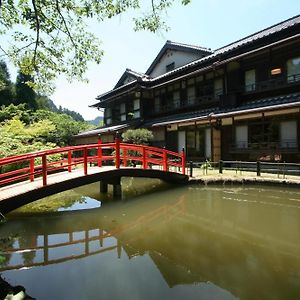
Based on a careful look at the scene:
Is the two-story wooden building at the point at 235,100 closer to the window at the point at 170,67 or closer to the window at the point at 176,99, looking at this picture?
the window at the point at 176,99

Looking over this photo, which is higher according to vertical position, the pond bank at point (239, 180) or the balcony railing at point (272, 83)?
the balcony railing at point (272, 83)

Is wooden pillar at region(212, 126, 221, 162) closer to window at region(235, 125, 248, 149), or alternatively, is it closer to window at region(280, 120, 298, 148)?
window at region(235, 125, 248, 149)

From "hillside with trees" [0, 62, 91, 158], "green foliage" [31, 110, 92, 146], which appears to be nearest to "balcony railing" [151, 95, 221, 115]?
"hillside with trees" [0, 62, 91, 158]

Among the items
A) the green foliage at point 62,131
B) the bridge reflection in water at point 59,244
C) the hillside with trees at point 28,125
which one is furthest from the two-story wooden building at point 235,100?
the bridge reflection in water at point 59,244

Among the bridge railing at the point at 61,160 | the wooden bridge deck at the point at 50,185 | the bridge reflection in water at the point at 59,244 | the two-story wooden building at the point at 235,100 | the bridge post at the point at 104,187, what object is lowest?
the bridge reflection in water at the point at 59,244

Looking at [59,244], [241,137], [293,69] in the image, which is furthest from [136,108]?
[59,244]

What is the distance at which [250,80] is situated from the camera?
58.7 ft

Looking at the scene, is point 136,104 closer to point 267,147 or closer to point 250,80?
point 250,80

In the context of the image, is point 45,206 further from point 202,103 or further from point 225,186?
point 202,103

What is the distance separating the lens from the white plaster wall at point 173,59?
24.7 metres

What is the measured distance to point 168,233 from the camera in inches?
282

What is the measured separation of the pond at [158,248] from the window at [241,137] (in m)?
6.29

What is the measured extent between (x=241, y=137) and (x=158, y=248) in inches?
486

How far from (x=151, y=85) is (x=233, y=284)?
22.7 m
